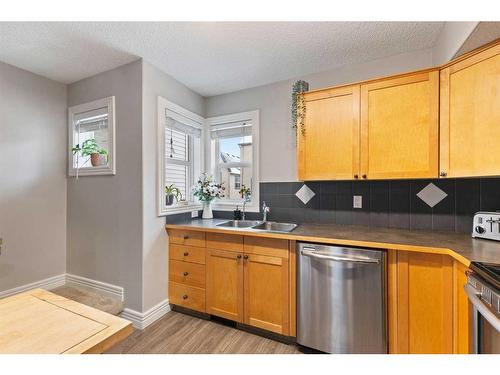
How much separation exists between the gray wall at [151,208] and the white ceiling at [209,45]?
21cm

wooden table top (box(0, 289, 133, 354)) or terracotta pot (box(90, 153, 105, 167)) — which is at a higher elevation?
terracotta pot (box(90, 153, 105, 167))

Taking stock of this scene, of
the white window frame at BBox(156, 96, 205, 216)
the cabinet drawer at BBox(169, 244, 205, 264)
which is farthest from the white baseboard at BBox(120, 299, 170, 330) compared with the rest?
the white window frame at BBox(156, 96, 205, 216)

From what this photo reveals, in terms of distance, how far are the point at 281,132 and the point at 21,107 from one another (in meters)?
2.68

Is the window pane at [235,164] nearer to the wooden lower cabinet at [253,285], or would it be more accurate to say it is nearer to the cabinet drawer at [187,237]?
the cabinet drawer at [187,237]

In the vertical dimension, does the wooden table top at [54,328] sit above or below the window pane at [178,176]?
below

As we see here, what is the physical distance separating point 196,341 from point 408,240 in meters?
1.80

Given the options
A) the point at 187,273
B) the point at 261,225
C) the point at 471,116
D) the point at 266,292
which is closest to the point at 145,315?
the point at 187,273

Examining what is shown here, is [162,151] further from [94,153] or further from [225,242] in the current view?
[225,242]

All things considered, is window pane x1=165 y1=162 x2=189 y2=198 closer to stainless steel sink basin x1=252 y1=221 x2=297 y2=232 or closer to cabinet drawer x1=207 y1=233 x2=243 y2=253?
cabinet drawer x1=207 y1=233 x2=243 y2=253

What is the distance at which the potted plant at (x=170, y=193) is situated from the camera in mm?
2377

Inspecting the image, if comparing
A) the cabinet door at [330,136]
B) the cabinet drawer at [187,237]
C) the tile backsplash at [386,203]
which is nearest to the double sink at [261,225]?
the tile backsplash at [386,203]

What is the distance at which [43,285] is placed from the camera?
242 centimetres

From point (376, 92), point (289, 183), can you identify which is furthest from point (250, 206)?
point (376, 92)

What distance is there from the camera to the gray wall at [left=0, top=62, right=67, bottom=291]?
2.18 metres
